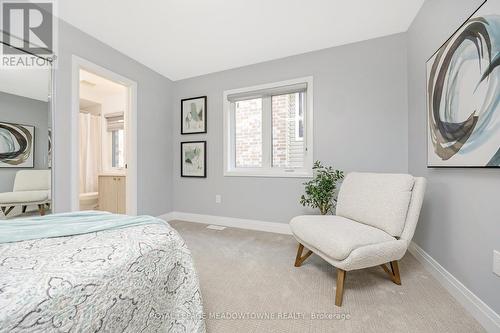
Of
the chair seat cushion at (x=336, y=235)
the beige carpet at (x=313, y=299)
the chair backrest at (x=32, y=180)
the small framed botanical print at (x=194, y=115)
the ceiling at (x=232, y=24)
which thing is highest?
the ceiling at (x=232, y=24)

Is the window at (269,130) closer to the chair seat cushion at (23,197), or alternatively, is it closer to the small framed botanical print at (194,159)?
the small framed botanical print at (194,159)

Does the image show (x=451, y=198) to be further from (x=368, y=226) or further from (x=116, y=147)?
(x=116, y=147)

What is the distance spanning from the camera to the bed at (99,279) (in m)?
0.55

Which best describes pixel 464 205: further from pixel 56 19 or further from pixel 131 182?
pixel 56 19

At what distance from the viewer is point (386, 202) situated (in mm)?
1633

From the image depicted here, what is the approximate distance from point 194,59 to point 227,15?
1.00 metres

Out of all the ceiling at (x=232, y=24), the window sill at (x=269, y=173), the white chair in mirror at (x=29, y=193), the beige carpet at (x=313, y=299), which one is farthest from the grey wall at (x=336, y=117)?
the white chair in mirror at (x=29, y=193)

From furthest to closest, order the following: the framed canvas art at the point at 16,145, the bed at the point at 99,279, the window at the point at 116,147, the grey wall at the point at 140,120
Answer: the window at the point at 116,147, the grey wall at the point at 140,120, the framed canvas art at the point at 16,145, the bed at the point at 99,279

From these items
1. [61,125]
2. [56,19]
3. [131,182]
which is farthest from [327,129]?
[56,19]

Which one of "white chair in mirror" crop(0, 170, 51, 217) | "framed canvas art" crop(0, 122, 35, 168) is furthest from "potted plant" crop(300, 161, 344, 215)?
"framed canvas art" crop(0, 122, 35, 168)

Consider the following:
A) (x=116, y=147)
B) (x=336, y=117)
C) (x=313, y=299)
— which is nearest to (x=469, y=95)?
(x=336, y=117)

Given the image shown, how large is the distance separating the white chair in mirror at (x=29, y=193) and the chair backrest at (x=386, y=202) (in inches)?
114

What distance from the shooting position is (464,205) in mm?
1356

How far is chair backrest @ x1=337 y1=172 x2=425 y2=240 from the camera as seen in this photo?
59.9 inches
